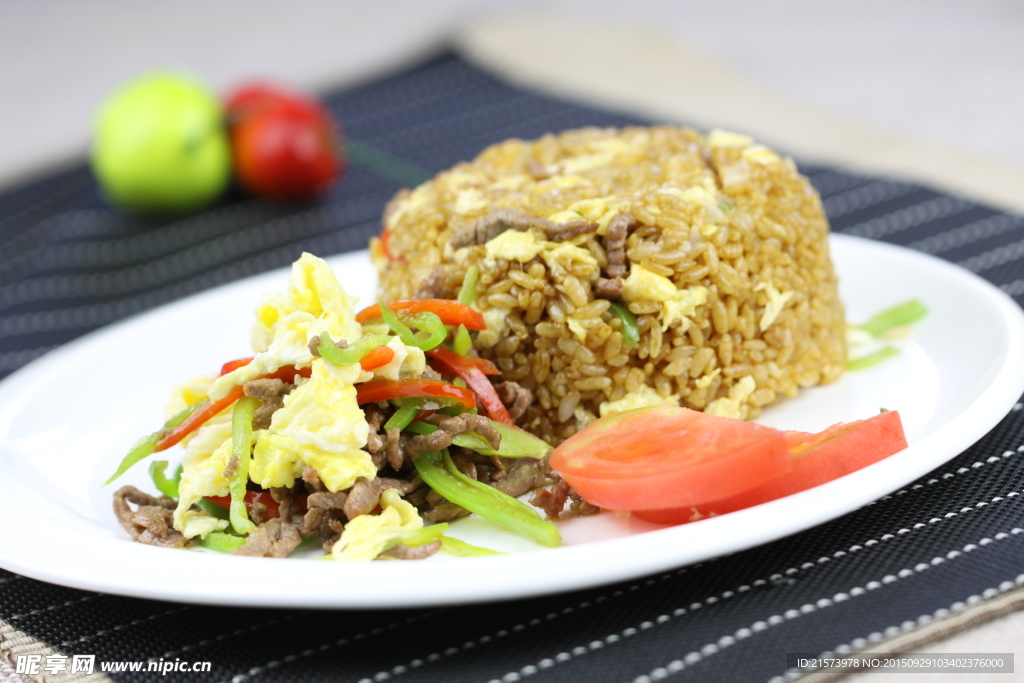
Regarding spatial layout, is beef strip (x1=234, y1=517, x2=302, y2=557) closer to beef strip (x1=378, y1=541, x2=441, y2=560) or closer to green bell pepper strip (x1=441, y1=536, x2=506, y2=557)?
beef strip (x1=378, y1=541, x2=441, y2=560)

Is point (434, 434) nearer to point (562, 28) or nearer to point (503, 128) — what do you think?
point (503, 128)

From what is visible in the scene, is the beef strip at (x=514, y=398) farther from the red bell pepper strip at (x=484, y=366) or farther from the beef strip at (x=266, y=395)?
the beef strip at (x=266, y=395)

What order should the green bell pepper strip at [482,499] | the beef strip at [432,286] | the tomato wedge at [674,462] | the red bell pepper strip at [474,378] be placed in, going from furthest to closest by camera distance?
the beef strip at [432,286] → the red bell pepper strip at [474,378] → the green bell pepper strip at [482,499] → the tomato wedge at [674,462]

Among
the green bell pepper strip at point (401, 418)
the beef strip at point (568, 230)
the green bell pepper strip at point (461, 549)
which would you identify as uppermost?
the beef strip at point (568, 230)

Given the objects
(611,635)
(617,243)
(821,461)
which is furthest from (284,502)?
(821,461)

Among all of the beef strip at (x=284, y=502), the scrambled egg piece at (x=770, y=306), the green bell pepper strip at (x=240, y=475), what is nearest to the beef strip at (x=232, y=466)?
the green bell pepper strip at (x=240, y=475)

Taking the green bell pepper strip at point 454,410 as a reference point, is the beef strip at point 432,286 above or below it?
above

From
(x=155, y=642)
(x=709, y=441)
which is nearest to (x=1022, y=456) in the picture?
(x=709, y=441)
